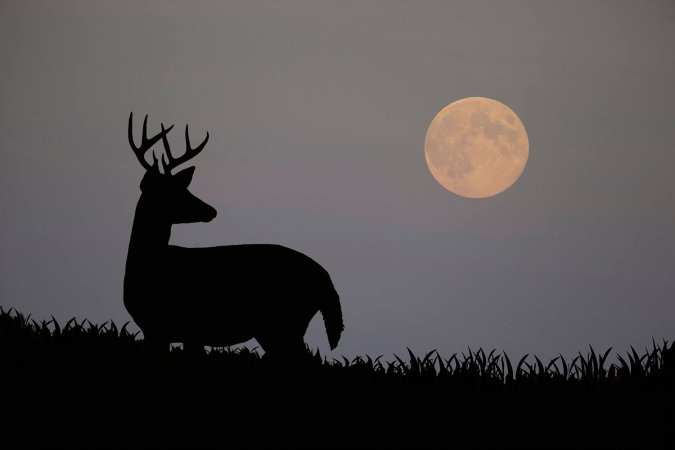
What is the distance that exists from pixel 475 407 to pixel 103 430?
246 cm

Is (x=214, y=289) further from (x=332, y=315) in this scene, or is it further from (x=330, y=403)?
(x=330, y=403)

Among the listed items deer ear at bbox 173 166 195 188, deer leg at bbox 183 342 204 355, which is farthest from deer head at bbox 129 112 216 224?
deer leg at bbox 183 342 204 355

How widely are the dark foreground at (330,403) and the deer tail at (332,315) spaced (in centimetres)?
43

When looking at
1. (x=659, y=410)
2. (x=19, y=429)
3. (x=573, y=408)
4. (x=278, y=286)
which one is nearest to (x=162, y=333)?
(x=278, y=286)

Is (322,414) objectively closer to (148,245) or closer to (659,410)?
(659,410)

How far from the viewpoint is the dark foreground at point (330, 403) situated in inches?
203

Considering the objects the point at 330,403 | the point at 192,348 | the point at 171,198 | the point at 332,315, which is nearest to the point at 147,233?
the point at 171,198

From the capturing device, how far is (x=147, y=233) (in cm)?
755

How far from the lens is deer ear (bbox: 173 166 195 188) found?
24.8 ft

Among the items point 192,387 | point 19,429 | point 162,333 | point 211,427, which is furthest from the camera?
point 162,333

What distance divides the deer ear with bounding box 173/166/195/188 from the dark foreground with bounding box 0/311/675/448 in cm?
157

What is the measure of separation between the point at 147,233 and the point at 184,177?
608mm

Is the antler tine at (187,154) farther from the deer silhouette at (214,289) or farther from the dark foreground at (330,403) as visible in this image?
the dark foreground at (330,403)

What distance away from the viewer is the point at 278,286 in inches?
289
